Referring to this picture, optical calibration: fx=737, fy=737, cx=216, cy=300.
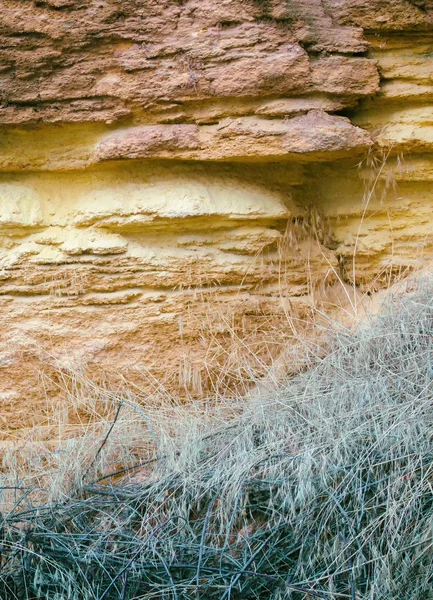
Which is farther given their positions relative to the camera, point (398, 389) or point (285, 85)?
point (285, 85)

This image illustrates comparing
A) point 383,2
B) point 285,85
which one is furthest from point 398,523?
point 383,2

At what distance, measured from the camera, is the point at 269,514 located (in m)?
2.44

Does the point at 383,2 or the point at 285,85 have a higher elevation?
the point at 383,2

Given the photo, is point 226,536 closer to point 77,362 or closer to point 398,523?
point 398,523

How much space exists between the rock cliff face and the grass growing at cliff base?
2.15 ft

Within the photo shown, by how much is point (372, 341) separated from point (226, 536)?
1.07 m

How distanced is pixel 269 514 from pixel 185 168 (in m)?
1.62

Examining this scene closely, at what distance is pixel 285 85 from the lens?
317cm

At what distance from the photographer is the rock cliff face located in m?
3.17

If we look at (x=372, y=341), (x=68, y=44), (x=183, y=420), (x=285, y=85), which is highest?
(x=68, y=44)

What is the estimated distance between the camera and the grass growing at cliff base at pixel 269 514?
7.40 ft

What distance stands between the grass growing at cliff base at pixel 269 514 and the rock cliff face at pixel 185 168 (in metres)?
0.65

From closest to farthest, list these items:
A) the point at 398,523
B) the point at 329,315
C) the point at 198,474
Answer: the point at 398,523 → the point at 198,474 → the point at 329,315

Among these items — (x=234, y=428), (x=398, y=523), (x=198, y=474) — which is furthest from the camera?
(x=234, y=428)
